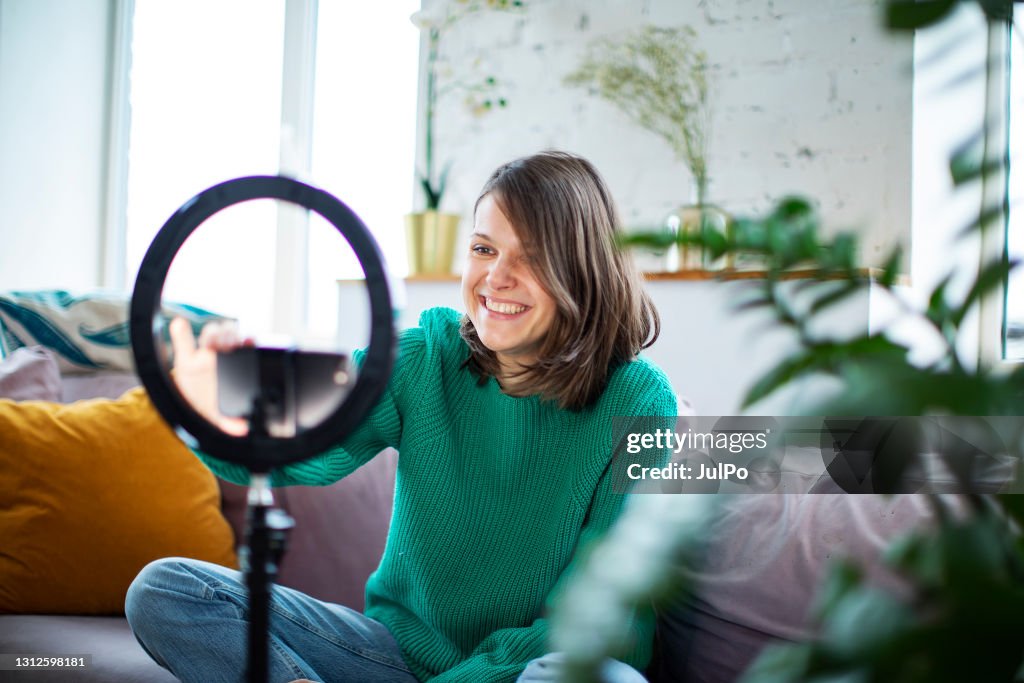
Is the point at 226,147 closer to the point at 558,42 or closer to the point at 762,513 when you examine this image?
the point at 558,42

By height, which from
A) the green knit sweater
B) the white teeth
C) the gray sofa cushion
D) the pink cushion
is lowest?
the gray sofa cushion

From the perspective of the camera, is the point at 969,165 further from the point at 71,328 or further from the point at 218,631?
the point at 71,328

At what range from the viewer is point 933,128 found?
2061mm

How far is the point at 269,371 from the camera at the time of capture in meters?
0.50

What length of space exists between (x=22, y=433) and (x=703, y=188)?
5.33ft

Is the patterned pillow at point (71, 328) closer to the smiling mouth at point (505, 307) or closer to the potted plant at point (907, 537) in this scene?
the smiling mouth at point (505, 307)

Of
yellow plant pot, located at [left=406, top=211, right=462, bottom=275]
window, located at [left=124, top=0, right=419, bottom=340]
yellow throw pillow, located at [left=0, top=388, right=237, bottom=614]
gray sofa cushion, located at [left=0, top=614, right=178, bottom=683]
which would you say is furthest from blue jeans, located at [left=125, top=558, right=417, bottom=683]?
window, located at [left=124, top=0, right=419, bottom=340]

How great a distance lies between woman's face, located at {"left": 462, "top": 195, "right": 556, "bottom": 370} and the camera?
47.6 inches

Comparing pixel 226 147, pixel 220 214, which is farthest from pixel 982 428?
pixel 226 147

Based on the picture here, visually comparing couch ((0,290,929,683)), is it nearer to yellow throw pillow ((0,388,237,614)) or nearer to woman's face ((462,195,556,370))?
yellow throw pillow ((0,388,237,614))

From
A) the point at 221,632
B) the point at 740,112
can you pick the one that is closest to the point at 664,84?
the point at 740,112

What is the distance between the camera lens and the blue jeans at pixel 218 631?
1100mm

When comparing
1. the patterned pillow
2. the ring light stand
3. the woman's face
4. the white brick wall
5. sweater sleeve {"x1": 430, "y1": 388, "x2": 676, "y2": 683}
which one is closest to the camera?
the ring light stand

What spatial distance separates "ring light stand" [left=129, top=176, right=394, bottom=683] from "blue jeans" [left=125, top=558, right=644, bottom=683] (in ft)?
2.15
